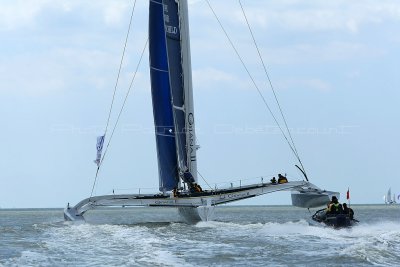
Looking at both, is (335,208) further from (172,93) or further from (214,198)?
(172,93)

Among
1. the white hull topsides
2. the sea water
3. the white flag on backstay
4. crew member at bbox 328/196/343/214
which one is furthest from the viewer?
the white flag on backstay

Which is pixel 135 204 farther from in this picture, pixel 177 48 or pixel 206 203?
pixel 177 48

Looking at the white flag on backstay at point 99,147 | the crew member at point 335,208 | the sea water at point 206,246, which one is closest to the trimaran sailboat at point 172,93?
the white flag on backstay at point 99,147

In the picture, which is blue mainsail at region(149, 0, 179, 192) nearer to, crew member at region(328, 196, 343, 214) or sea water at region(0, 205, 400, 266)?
sea water at region(0, 205, 400, 266)

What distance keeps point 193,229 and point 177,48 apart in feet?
36.0

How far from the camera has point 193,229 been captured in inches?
1393

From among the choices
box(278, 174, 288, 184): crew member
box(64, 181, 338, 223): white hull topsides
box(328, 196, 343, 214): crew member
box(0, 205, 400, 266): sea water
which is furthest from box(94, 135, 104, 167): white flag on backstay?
box(328, 196, 343, 214): crew member

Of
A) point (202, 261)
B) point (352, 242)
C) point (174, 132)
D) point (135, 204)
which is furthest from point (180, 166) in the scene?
point (202, 261)

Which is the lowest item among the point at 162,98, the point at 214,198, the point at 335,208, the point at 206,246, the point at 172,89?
the point at 206,246

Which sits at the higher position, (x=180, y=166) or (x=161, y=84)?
(x=161, y=84)

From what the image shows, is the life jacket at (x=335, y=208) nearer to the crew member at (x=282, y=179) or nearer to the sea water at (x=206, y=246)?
the sea water at (x=206, y=246)

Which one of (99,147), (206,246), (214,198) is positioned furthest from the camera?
(99,147)

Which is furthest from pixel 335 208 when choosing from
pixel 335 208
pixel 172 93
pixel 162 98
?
pixel 162 98

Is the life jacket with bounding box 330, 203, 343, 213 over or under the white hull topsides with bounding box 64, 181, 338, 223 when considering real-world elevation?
under
